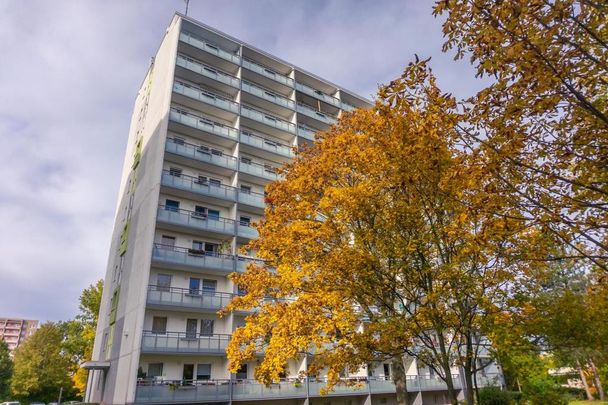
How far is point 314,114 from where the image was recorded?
37688 millimetres

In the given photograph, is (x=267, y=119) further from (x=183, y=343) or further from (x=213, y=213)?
(x=183, y=343)

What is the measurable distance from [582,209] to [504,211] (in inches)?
40.2

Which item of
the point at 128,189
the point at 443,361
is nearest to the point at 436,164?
the point at 443,361

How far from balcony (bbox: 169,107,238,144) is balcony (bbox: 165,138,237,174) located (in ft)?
4.32

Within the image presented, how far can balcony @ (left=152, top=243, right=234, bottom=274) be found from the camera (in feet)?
80.8

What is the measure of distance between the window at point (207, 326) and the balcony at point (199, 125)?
46.1 ft

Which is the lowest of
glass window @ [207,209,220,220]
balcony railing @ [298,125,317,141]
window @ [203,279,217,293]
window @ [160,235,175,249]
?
window @ [203,279,217,293]

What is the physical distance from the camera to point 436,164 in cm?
805

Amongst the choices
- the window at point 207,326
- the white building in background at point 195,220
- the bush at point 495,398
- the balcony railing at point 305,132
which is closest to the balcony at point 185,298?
the white building in background at point 195,220

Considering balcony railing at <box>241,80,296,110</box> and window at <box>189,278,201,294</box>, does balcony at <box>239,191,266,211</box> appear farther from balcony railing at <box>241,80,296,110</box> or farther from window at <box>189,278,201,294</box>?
balcony railing at <box>241,80,296,110</box>

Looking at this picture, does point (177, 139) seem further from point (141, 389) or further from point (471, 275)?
point (471, 275)

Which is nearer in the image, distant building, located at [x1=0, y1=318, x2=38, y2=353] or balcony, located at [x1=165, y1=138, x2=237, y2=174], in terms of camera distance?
balcony, located at [x1=165, y1=138, x2=237, y2=174]

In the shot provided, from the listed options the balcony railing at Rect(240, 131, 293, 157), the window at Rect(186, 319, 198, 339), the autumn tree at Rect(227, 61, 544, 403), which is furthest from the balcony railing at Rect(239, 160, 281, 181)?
the autumn tree at Rect(227, 61, 544, 403)

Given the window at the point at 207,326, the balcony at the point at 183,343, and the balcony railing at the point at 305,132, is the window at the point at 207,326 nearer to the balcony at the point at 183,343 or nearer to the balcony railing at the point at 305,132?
the balcony at the point at 183,343
